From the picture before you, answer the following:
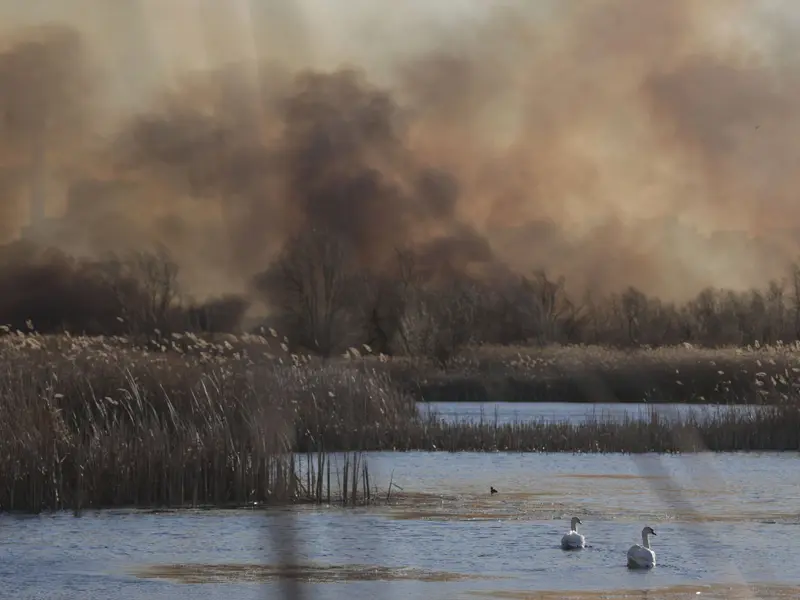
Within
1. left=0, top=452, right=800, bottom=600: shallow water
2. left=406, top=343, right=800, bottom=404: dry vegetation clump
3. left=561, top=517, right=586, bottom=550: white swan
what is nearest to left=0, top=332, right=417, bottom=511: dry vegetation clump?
left=0, top=452, right=800, bottom=600: shallow water

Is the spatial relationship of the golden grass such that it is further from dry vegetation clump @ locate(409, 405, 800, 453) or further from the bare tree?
the bare tree

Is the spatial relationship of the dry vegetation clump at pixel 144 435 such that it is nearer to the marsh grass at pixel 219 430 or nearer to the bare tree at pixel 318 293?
the marsh grass at pixel 219 430

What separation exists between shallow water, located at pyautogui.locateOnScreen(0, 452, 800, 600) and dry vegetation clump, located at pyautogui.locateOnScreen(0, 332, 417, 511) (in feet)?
1.50

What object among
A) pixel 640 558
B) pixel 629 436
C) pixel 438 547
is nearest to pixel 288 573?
pixel 438 547

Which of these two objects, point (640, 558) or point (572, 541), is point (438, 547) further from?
point (640, 558)

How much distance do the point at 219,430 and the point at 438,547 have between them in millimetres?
3247

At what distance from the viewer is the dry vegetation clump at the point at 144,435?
37.6 feet

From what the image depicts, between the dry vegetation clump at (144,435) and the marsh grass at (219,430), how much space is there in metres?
0.02

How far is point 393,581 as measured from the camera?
28.3ft

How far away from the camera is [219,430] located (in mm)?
12336

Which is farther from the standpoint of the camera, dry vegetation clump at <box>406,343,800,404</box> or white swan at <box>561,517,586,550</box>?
dry vegetation clump at <box>406,343,800,404</box>

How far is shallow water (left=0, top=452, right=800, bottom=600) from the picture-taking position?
8398 mm

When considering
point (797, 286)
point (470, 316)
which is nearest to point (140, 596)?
Answer: point (470, 316)

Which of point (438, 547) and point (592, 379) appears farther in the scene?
point (592, 379)
